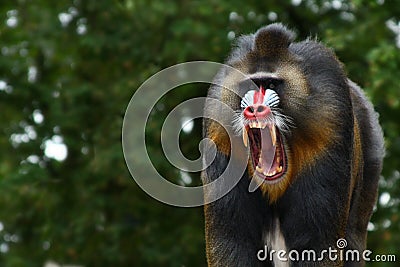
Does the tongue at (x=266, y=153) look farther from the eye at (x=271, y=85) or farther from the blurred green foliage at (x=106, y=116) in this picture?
the blurred green foliage at (x=106, y=116)

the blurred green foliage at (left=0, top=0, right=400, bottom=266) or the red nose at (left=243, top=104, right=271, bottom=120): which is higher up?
the blurred green foliage at (left=0, top=0, right=400, bottom=266)

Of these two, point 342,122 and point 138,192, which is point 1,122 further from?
point 342,122

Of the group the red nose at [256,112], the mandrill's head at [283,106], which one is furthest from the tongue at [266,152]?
the red nose at [256,112]

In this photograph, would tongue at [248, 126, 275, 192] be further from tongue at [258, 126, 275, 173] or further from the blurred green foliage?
the blurred green foliage

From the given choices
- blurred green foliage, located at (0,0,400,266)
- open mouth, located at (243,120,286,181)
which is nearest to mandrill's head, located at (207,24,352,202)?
open mouth, located at (243,120,286,181)

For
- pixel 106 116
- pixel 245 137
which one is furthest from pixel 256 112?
pixel 106 116

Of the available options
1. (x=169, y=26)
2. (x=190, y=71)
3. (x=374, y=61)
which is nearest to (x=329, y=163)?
(x=374, y=61)

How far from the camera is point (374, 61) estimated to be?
24.6ft

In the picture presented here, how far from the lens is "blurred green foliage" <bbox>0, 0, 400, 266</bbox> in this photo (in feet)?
29.2

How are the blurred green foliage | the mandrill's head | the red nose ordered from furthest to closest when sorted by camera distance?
the blurred green foliage < the mandrill's head < the red nose

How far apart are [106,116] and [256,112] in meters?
5.68

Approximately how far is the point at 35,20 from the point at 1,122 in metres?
1.41

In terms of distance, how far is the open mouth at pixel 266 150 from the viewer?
430 centimetres

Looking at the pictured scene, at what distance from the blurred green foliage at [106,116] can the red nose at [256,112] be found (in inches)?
176
